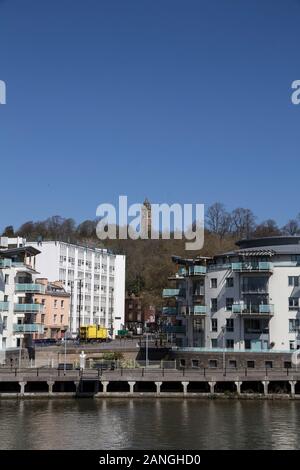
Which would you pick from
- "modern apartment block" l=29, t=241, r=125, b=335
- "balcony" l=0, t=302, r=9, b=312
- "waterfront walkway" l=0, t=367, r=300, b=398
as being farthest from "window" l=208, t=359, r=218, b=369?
"modern apartment block" l=29, t=241, r=125, b=335

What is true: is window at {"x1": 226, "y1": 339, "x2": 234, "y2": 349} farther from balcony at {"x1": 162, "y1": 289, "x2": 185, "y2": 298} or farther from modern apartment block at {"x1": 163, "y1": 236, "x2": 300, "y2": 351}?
balcony at {"x1": 162, "y1": 289, "x2": 185, "y2": 298}

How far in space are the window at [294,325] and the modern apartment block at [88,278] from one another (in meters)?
58.3

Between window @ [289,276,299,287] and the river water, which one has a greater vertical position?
window @ [289,276,299,287]

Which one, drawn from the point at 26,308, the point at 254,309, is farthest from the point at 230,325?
the point at 26,308

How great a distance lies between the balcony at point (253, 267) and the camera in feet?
222

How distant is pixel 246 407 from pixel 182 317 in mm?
28581

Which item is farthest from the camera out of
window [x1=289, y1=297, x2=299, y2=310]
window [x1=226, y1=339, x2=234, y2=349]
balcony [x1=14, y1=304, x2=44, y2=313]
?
balcony [x1=14, y1=304, x2=44, y2=313]

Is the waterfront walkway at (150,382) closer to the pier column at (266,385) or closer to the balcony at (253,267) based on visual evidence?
the pier column at (266,385)

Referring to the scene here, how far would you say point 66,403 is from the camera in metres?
53.5

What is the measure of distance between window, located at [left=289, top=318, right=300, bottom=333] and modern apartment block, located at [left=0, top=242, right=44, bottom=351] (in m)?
29.0

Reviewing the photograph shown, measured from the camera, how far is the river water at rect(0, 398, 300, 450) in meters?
38.1

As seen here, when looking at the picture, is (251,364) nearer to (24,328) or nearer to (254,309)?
(254,309)

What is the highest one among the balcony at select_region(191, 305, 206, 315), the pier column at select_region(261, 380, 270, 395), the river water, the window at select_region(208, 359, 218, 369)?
the balcony at select_region(191, 305, 206, 315)

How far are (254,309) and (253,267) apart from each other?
4.68 metres
